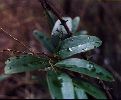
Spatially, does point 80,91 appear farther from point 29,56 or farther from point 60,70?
point 29,56

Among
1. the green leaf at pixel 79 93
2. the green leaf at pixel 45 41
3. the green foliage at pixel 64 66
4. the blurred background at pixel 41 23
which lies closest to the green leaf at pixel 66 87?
A: the green foliage at pixel 64 66

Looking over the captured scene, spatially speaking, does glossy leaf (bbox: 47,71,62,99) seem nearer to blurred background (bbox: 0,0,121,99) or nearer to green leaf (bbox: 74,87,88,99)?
green leaf (bbox: 74,87,88,99)

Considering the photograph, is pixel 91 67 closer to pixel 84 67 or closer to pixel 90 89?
pixel 84 67

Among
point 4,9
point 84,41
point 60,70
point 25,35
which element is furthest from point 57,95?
point 4,9

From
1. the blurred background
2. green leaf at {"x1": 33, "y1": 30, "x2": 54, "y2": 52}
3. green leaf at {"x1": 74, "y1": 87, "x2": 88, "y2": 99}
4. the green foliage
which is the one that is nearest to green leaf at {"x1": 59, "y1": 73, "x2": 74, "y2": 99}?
the green foliage

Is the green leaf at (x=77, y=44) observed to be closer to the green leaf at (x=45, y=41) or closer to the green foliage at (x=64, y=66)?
the green foliage at (x=64, y=66)

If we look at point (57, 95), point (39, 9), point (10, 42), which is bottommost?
point (57, 95)
